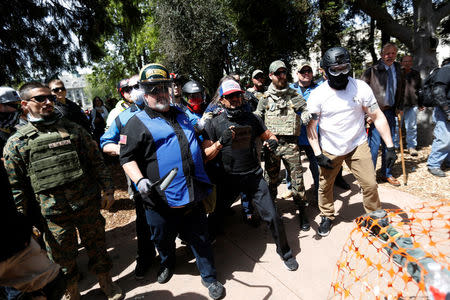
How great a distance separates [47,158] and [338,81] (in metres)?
3.01

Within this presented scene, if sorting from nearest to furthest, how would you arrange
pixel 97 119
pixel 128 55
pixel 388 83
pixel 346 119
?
pixel 346 119
pixel 388 83
pixel 97 119
pixel 128 55

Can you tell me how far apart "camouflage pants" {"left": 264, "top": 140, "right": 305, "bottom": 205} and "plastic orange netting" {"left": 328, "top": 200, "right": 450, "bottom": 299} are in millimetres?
836

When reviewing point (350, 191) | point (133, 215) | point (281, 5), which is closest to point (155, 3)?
point (281, 5)

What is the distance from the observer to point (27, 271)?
5.41 ft

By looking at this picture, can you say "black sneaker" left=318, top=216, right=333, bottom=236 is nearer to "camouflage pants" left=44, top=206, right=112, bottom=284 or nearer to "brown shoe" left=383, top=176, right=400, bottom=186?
"brown shoe" left=383, top=176, right=400, bottom=186

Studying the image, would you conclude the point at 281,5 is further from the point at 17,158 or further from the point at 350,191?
the point at 17,158

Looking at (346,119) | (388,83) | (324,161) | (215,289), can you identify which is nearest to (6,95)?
(215,289)

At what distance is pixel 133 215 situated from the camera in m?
4.68

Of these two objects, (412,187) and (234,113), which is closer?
(234,113)

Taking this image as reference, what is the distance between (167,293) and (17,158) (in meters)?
→ 1.88

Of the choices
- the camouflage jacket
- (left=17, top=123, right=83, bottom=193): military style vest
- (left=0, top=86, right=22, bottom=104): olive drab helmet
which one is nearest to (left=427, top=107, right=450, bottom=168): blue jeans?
the camouflage jacket

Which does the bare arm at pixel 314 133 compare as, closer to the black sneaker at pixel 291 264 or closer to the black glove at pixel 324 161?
the black glove at pixel 324 161

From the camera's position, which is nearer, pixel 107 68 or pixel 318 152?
pixel 318 152

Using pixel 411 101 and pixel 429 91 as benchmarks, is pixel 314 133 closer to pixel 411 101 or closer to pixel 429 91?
pixel 429 91
